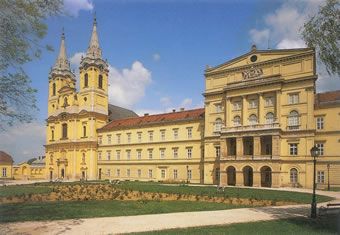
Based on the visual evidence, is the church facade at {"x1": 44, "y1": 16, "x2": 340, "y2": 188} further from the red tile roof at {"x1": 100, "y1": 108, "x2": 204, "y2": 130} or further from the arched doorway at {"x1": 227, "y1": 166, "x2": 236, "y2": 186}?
the red tile roof at {"x1": 100, "y1": 108, "x2": 204, "y2": 130}

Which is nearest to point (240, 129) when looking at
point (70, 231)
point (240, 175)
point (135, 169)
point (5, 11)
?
point (240, 175)

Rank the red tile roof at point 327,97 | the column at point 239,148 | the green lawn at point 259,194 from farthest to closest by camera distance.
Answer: the column at point 239,148
the red tile roof at point 327,97
the green lawn at point 259,194

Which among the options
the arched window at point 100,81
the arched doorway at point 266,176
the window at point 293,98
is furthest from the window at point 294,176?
the arched window at point 100,81

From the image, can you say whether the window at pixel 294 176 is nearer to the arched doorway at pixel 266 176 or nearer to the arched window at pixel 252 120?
the arched doorway at pixel 266 176

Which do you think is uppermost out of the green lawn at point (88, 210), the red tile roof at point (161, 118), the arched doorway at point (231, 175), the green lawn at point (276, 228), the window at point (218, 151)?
the red tile roof at point (161, 118)

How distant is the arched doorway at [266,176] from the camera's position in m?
35.2

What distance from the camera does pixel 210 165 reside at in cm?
3991

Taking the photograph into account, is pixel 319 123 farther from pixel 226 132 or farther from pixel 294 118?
pixel 226 132

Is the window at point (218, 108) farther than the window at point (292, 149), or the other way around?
the window at point (218, 108)

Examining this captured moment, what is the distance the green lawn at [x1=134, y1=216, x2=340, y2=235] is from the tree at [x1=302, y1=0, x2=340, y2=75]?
6.79 m

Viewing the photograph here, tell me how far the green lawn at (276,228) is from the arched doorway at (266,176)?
74.4ft

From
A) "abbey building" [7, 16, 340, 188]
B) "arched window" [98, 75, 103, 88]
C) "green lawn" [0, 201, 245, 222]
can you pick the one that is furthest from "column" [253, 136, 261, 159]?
"arched window" [98, 75, 103, 88]

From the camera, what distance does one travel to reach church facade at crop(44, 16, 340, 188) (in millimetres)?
32938

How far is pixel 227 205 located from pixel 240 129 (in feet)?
63.2
